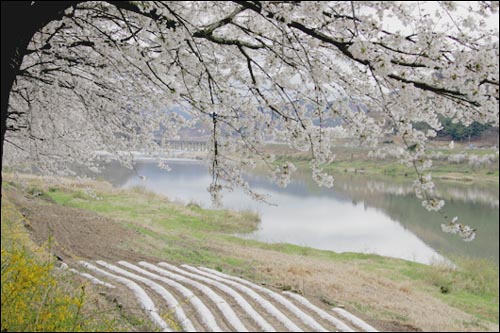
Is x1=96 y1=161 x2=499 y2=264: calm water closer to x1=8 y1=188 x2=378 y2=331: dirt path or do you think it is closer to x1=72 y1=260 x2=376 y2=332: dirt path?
x1=8 y1=188 x2=378 y2=331: dirt path

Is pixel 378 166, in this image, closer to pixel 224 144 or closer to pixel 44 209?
pixel 44 209

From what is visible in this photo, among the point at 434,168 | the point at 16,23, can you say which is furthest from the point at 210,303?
the point at 434,168

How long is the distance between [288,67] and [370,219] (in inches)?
1240

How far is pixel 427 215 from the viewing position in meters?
33.9

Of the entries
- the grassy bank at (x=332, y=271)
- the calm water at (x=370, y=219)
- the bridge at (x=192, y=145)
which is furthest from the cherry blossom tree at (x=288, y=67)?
the calm water at (x=370, y=219)

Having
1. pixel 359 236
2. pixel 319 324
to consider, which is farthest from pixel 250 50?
pixel 359 236

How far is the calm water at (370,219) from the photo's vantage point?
25781 millimetres

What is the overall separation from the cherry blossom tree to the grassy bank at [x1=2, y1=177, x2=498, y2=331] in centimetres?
754

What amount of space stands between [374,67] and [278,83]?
1.20m

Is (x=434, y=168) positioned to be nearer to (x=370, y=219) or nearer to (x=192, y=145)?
(x=370, y=219)

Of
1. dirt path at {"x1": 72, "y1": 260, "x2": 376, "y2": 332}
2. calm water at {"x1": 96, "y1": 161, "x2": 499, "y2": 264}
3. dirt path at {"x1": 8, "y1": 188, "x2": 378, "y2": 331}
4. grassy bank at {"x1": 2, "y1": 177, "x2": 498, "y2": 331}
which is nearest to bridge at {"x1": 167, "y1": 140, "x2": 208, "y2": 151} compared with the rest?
dirt path at {"x1": 8, "y1": 188, "x2": 378, "y2": 331}

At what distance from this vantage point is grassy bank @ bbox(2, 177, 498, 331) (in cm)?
1309

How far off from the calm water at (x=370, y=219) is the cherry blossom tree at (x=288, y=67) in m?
20.7

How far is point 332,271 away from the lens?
56.4 feet
